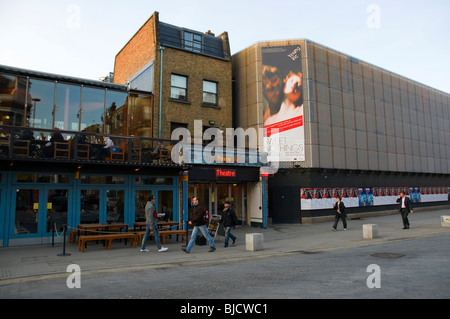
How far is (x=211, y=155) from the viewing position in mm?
18109

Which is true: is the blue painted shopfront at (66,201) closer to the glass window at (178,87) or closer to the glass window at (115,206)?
the glass window at (115,206)

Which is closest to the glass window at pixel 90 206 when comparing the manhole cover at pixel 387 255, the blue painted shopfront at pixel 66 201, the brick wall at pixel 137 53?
the blue painted shopfront at pixel 66 201

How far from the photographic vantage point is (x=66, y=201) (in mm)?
14297

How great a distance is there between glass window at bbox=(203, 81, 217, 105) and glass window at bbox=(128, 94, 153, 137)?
11.8 ft

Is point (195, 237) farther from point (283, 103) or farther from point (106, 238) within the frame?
point (283, 103)

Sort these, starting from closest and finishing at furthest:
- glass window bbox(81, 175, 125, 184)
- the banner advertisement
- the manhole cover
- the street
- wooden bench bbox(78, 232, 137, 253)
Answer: the street, the manhole cover, wooden bench bbox(78, 232, 137, 253), glass window bbox(81, 175, 125, 184), the banner advertisement

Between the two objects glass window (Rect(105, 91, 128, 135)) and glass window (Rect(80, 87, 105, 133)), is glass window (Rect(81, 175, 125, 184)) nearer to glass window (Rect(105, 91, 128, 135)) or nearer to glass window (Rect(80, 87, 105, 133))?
glass window (Rect(80, 87, 105, 133))

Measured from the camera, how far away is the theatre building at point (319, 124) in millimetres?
21797

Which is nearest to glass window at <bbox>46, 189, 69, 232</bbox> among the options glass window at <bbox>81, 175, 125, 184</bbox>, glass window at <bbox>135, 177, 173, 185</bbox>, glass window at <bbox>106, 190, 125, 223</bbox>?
glass window at <bbox>81, 175, 125, 184</bbox>

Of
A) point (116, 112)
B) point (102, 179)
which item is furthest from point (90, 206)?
point (116, 112)

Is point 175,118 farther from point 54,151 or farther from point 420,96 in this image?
point 420,96

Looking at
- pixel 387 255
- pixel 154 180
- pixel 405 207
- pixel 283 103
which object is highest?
pixel 283 103

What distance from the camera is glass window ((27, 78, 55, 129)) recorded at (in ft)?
53.1

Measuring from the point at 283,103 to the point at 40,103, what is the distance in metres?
13.8
